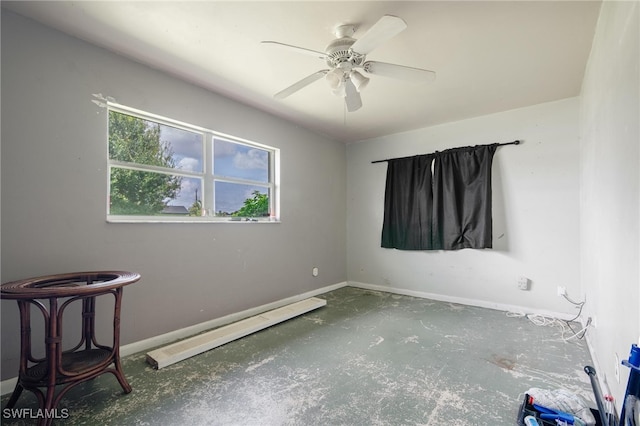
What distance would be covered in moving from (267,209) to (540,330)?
10.7ft

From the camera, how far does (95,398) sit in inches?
70.1

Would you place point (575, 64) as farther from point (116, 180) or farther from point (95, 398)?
point (95, 398)

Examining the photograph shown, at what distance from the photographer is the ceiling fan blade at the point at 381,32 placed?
1.50 meters

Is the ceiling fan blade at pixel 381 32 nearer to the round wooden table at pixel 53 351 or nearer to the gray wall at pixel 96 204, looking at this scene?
the gray wall at pixel 96 204

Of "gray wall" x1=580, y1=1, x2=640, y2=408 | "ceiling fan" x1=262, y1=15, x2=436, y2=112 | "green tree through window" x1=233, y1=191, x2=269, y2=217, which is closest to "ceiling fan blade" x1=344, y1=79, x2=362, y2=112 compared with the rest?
"ceiling fan" x1=262, y1=15, x2=436, y2=112

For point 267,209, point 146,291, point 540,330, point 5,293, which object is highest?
point 267,209

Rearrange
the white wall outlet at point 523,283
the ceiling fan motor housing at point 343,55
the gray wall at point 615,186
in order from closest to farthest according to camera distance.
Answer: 1. the gray wall at point 615,186
2. the ceiling fan motor housing at point 343,55
3. the white wall outlet at point 523,283

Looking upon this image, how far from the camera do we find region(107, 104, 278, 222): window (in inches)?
96.0

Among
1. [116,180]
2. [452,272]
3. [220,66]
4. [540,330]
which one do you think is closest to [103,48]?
[220,66]

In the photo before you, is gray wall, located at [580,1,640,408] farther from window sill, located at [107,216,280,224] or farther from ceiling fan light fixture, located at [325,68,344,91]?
window sill, located at [107,216,280,224]

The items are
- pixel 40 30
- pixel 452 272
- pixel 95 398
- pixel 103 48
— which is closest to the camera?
pixel 95 398

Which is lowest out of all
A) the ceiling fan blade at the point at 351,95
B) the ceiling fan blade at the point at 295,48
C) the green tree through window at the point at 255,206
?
the green tree through window at the point at 255,206

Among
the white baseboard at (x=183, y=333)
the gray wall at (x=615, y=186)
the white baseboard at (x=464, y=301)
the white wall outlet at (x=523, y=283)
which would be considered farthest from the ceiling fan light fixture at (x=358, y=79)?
the white baseboard at (x=464, y=301)

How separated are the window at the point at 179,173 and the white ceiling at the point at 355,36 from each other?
0.53m
